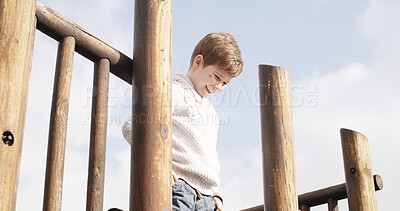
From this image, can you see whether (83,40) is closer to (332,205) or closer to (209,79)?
(209,79)

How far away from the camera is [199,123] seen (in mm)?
2502

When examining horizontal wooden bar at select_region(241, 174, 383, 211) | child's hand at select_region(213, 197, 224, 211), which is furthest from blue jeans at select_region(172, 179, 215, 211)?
horizontal wooden bar at select_region(241, 174, 383, 211)

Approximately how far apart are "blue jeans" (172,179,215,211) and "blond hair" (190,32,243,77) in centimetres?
66

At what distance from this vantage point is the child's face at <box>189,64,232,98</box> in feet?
Result: 8.66

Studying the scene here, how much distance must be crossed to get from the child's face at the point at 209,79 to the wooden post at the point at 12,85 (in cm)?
122

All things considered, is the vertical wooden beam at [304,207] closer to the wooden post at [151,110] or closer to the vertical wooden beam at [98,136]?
the wooden post at [151,110]

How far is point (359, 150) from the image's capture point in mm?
3100

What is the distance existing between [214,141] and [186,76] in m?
0.38

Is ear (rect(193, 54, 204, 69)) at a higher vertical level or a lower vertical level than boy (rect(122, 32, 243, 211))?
higher

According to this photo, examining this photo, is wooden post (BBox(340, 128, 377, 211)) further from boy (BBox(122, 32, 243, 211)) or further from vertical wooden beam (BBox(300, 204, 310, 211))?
boy (BBox(122, 32, 243, 211))

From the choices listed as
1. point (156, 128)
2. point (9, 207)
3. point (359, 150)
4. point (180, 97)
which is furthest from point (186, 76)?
point (9, 207)

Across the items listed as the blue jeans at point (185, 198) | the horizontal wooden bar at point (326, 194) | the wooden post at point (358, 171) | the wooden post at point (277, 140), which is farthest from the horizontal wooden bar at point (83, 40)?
the horizontal wooden bar at point (326, 194)

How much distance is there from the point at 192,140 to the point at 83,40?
0.74 metres

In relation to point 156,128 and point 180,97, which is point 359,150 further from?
point 156,128
